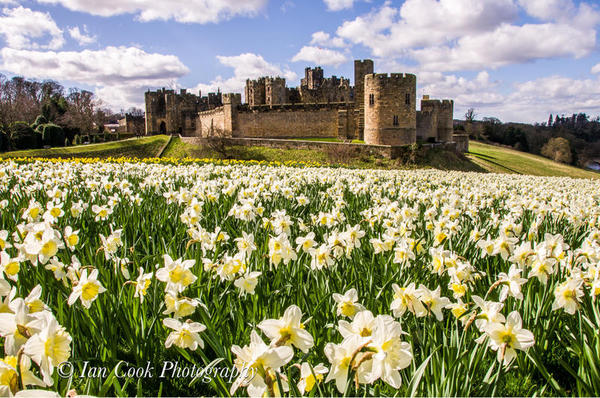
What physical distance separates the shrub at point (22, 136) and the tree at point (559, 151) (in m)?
65.4

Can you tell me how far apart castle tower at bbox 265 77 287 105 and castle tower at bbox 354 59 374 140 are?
1191cm

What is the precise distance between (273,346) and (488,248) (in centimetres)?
197

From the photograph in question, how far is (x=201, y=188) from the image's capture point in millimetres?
4891

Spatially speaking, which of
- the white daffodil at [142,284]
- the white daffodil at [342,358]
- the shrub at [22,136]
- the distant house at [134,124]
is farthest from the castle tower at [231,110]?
the white daffodil at [342,358]

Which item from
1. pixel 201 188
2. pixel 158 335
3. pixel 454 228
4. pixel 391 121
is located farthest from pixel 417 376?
pixel 391 121

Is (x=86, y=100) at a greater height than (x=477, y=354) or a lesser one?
greater

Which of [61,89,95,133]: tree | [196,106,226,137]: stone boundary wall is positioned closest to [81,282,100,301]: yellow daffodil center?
[196,106,226,137]: stone boundary wall

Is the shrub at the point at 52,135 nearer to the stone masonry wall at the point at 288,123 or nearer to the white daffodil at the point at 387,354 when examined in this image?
the stone masonry wall at the point at 288,123

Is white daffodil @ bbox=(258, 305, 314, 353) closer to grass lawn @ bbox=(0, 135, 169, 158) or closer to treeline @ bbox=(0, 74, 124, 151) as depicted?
grass lawn @ bbox=(0, 135, 169, 158)

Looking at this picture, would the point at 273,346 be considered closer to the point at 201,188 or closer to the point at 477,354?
the point at 477,354

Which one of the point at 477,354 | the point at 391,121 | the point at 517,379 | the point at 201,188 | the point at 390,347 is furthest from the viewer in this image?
the point at 391,121

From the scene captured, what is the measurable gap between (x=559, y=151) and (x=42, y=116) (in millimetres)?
68525

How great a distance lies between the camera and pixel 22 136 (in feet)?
108

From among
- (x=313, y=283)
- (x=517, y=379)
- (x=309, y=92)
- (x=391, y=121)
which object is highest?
(x=309, y=92)
